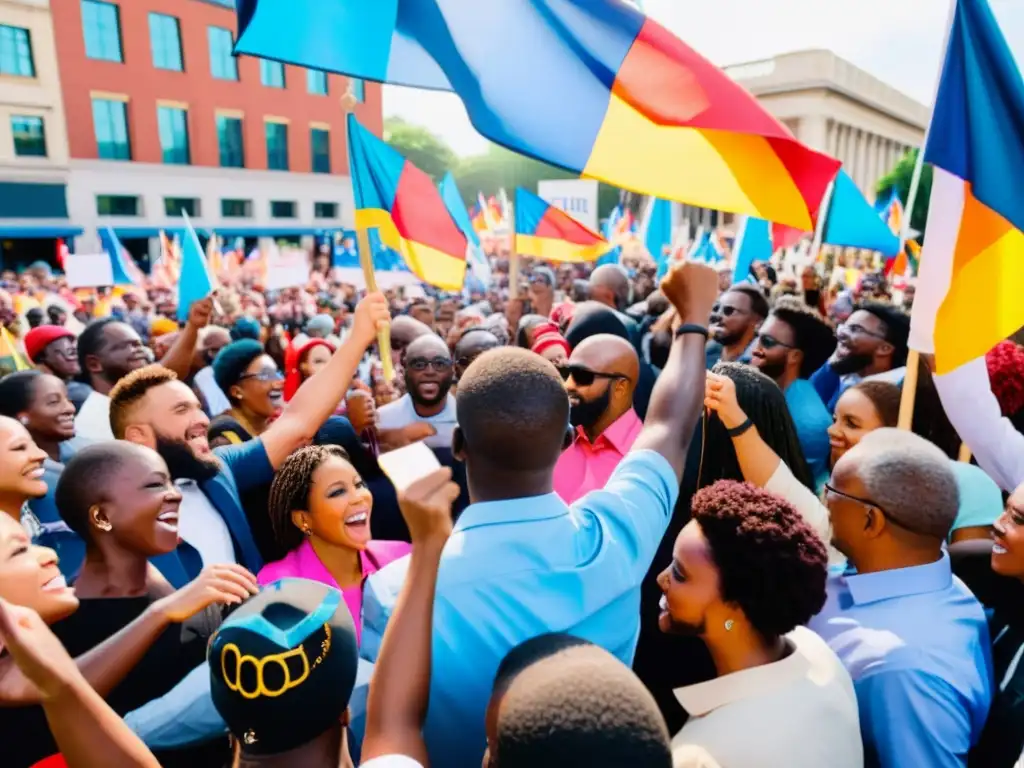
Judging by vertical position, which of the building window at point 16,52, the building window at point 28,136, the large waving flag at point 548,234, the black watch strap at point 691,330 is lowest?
the black watch strap at point 691,330

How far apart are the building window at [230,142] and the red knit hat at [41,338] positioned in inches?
1075

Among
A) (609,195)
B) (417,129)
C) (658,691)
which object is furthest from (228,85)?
(417,129)

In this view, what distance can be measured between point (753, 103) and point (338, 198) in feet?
110

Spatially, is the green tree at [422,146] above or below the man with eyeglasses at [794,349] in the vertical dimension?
above

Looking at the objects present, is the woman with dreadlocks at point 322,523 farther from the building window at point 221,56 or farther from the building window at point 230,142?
the building window at point 230,142

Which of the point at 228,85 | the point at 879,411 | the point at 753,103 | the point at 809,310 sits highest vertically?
the point at 228,85

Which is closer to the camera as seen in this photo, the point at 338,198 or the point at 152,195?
the point at 152,195

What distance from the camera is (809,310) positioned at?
156 inches

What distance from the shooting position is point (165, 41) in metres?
27.1

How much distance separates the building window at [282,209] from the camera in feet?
105

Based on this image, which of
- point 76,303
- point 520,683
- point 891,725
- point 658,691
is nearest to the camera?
point 520,683

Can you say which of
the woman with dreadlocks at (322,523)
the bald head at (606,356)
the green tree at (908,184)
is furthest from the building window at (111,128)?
the green tree at (908,184)

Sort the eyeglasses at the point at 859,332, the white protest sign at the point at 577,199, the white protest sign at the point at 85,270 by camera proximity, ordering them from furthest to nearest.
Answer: the white protest sign at the point at 577,199
the white protest sign at the point at 85,270
the eyeglasses at the point at 859,332

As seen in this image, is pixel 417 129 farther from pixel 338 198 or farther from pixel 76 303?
pixel 76 303
